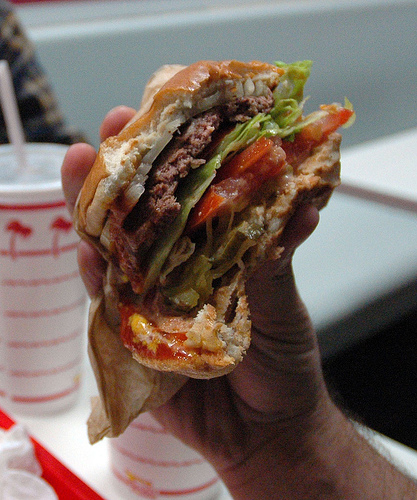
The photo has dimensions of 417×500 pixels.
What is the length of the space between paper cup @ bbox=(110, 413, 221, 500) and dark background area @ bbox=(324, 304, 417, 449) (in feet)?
1.20

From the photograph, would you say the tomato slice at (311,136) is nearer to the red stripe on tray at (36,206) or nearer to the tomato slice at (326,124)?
the tomato slice at (326,124)

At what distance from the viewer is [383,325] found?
1.76 m

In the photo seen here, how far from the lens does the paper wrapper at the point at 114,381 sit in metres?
0.89

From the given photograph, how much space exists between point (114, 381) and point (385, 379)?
91 centimetres

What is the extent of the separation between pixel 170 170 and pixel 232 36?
124 inches

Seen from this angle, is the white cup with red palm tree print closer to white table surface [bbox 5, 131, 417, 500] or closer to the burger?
white table surface [bbox 5, 131, 417, 500]

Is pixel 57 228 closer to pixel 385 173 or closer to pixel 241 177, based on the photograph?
pixel 241 177

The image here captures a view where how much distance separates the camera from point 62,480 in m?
0.93

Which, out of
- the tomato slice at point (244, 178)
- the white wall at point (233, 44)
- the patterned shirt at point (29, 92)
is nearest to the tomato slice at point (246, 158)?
the tomato slice at point (244, 178)

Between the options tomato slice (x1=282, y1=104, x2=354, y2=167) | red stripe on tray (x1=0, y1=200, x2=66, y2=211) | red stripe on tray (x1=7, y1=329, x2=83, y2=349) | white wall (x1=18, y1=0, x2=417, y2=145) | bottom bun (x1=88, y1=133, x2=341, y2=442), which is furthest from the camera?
white wall (x1=18, y1=0, x2=417, y2=145)

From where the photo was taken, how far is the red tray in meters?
0.91

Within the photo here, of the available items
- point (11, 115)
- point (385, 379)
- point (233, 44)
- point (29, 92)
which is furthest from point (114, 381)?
point (233, 44)

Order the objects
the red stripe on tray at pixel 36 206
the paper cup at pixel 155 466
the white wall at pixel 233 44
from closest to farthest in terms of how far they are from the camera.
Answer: the paper cup at pixel 155 466
the red stripe on tray at pixel 36 206
the white wall at pixel 233 44

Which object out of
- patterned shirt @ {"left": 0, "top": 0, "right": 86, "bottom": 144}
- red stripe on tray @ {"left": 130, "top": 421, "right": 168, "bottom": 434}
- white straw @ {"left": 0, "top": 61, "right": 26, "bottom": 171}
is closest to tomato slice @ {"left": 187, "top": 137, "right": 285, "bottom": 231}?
red stripe on tray @ {"left": 130, "top": 421, "right": 168, "bottom": 434}
